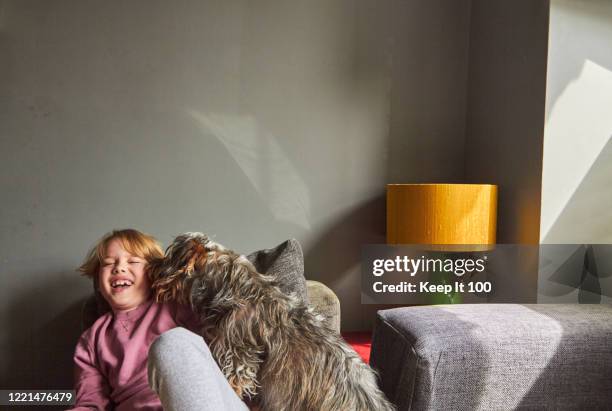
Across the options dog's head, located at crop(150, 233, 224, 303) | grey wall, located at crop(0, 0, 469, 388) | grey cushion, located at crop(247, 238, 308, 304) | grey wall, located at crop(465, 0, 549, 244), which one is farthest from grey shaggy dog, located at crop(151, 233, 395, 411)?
grey wall, located at crop(465, 0, 549, 244)

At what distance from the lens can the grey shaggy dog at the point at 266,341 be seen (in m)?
1.14

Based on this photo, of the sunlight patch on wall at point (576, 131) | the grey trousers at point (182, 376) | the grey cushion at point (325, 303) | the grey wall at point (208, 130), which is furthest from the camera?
the grey wall at point (208, 130)

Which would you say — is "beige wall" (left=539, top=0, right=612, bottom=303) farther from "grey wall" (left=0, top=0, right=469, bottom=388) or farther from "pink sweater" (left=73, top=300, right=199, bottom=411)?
"pink sweater" (left=73, top=300, right=199, bottom=411)

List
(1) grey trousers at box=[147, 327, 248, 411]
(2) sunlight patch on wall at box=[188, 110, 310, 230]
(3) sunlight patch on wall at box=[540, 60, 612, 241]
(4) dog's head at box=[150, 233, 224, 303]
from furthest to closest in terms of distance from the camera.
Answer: (2) sunlight patch on wall at box=[188, 110, 310, 230] → (3) sunlight patch on wall at box=[540, 60, 612, 241] → (4) dog's head at box=[150, 233, 224, 303] → (1) grey trousers at box=[147, 327, 248, 411]

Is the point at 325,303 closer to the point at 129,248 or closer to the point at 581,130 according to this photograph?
the point at 129,248

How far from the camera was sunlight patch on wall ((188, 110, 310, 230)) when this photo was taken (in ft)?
7.56

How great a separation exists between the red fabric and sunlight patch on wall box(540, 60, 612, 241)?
96cm

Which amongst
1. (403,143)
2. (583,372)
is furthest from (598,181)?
(583,372)

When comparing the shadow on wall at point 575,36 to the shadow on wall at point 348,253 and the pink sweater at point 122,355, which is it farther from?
the pink sweater at point 122,355

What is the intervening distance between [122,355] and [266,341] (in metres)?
0.46

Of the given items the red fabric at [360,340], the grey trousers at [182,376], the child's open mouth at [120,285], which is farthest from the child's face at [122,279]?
the red fabric at [360,340]

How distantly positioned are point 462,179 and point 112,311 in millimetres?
1750

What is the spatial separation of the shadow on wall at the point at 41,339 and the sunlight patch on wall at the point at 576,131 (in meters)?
2.00

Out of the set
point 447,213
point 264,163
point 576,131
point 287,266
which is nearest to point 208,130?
point 264,163
